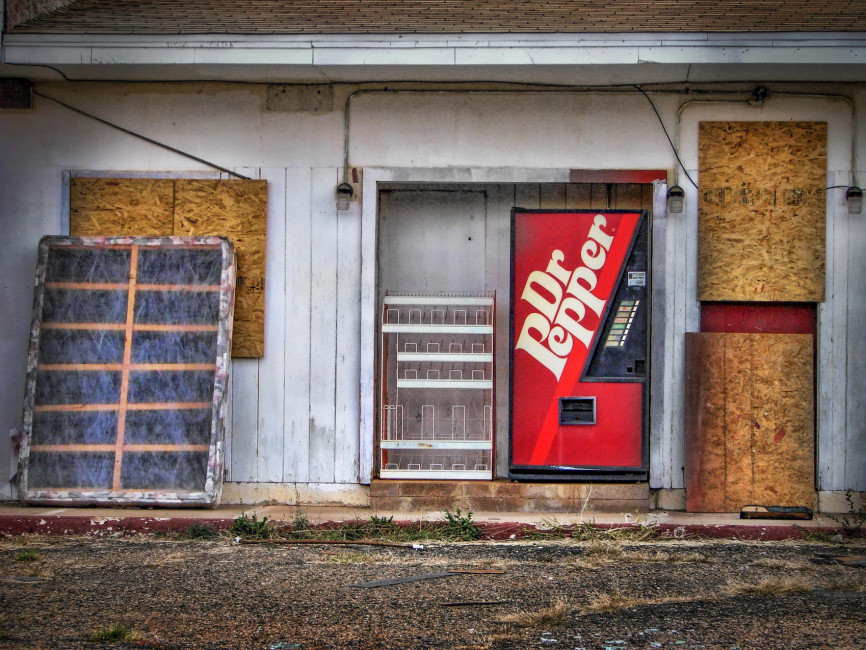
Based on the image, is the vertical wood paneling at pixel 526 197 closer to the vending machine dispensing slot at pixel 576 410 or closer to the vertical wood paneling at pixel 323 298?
the vertical wood paneling at pixel 323 298

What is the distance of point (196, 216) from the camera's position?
963cm

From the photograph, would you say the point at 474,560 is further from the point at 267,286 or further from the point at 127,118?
the point at 127,118

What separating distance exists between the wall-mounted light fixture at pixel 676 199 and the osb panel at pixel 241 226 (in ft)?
12.6

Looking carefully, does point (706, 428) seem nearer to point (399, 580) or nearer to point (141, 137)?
point (399, 580)

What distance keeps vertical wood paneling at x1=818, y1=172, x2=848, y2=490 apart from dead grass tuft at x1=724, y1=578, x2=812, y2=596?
2808 mm

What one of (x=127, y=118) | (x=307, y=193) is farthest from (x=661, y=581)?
(x=127, y=118)

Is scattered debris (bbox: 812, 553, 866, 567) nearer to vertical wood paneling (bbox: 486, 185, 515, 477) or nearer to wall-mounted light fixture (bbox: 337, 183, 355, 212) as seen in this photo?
vertical wood paneling (bbox: 486, 185, 515, 477)

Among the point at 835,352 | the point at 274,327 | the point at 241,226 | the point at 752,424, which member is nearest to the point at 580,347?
the point at 752,424

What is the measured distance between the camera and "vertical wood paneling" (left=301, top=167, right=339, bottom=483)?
31.4ft

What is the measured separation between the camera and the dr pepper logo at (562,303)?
925cm

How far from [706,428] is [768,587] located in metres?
2.73

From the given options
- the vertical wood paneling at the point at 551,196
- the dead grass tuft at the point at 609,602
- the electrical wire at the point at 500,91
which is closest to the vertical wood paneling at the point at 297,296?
the electrical wire at the point at 500,91

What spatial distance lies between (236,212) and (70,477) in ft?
9.41

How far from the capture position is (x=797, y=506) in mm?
9070
